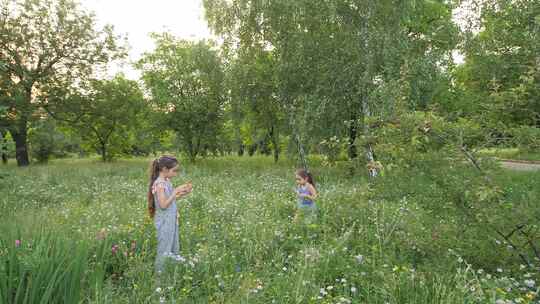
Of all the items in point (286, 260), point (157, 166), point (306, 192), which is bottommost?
point (286, 260)

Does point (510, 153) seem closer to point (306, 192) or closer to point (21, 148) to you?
point (306, 192)

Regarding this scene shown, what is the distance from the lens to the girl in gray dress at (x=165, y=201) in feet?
13.8

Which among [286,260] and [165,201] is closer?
[286,260]

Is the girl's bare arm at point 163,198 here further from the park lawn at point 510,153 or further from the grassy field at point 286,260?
the park lawn at point 510,153

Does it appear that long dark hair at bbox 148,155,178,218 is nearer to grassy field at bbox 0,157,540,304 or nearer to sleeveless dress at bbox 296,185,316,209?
grassy field at bbox 0,157,540,304

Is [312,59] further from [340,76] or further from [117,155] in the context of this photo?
[117,155]

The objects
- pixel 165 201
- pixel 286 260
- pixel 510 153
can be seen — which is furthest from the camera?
pixel 165 201

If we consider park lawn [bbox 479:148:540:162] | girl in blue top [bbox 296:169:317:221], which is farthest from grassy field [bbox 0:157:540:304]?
girl in blue top [bbox 296:169:317:221]

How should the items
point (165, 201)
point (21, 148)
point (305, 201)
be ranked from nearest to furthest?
point (165, 201)
point (305, 201)
point (21, 148)

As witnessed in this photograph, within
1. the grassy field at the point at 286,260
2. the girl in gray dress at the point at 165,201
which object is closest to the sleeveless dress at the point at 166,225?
the girl in gray dress at the point at 165,201

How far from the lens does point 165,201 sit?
4.21 m

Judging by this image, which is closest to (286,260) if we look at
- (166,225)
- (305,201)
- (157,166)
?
(166,225)

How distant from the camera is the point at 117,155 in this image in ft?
115

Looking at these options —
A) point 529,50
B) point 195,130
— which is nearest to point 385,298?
point 529,50
